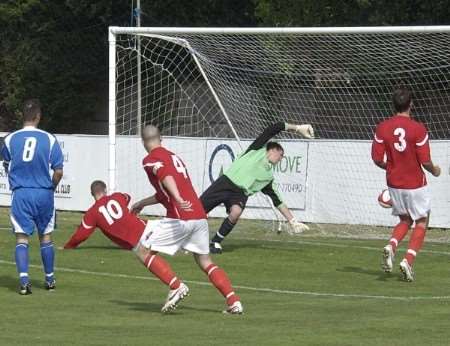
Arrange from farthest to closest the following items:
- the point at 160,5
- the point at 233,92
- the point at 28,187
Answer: the point at 160,5, the point at 233,92, the point at 28,187

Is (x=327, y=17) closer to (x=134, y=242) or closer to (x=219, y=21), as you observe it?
(x=219, y=21)

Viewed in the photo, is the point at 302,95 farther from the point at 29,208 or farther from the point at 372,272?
the point at 29,208

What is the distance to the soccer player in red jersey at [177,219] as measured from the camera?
36.9ft

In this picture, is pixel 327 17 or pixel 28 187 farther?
pixel 327 17

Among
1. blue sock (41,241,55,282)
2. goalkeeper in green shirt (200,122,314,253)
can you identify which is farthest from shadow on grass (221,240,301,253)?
blue sock (41,241,55,282)

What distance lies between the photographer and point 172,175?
11.2m

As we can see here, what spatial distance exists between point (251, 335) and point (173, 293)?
4.35 feet

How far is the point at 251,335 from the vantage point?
33.2ft

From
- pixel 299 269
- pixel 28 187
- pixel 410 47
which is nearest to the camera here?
pixel 28 187

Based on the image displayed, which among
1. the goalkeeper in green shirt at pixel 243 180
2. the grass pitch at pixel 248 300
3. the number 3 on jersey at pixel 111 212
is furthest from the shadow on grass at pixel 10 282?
the goalkeeper in green shirt at pixel 243 180

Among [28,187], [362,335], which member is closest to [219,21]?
[28,187]

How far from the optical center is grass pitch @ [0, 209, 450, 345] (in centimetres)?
1013

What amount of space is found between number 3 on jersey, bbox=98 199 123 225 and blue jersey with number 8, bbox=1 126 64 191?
0.85 metres

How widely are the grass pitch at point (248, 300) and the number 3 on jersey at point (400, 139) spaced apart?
152 centimetres
